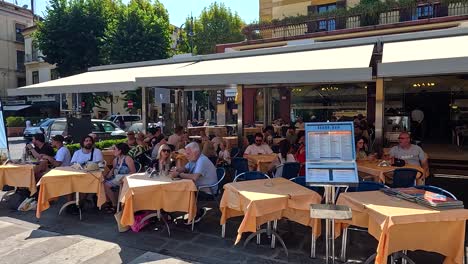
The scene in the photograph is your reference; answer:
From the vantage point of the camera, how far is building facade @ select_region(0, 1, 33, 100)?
37.6 metres

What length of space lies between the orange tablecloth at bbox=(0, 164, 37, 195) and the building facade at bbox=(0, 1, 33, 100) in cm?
3655

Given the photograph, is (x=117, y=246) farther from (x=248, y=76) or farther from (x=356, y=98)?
(x=356, y=98)

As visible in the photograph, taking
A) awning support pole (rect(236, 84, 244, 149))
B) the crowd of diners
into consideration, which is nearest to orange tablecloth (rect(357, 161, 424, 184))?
the crowd of diners

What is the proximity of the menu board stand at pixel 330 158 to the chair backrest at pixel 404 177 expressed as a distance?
176cm

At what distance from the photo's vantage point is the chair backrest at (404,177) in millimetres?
5293

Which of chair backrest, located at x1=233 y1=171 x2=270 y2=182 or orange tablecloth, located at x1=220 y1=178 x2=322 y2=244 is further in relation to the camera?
chair backrest, located at x1=233 y1=171 x2=270 y2=182

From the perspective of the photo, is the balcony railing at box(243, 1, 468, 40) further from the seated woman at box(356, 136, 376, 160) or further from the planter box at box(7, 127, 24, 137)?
the planter box at box(7, 127, 24, 137)

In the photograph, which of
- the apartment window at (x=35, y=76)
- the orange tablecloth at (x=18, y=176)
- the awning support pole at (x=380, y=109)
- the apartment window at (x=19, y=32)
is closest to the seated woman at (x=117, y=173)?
the orange tablecloth at (x=18, y=176)

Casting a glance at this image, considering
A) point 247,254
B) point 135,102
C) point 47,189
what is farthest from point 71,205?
point 135,102

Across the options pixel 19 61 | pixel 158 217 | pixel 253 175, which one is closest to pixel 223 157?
pixel 253 175

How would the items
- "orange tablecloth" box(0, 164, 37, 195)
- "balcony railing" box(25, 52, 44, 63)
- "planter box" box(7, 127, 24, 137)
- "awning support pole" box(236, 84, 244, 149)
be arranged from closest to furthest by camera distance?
"orange tablecloth" box(0, 164, 37, 195) → "awning support pole" box(236, 84, 244, 149) → "planter box" box(7, 127, 24, 137) → "balcony railing" box(25, 52, 44, 63)

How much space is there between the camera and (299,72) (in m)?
5.20

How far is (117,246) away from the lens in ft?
15.5

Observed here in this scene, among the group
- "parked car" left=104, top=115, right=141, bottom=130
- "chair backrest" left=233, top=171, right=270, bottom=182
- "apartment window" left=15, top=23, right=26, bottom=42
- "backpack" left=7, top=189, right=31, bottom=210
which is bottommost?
"backpack" left=7, top=189, right=31, bottom=210
